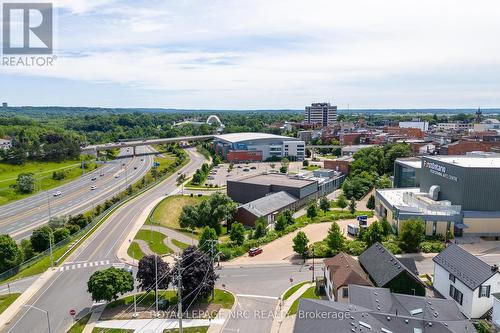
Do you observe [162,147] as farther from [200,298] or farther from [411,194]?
[200,298]

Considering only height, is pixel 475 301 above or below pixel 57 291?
above

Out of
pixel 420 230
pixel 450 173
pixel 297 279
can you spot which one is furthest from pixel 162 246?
pixel 450 173

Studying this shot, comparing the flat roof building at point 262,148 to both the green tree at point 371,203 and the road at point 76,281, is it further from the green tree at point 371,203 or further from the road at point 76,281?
the road at point 76,281

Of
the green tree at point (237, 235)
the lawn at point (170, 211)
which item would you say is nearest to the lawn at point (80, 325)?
the green tree at point (237, 235)

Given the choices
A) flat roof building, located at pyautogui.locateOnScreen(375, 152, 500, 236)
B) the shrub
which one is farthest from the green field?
flat roof building, located at pyautogui.locateOnScreen(375, 152, 500, 236)

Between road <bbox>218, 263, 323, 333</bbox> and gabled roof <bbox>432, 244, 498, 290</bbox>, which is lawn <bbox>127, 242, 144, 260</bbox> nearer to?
road <bbox>218, 263, 323, 333</bbox>

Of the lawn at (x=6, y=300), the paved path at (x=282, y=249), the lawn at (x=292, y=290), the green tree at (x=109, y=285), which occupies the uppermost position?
the green tree at (x=109, y=285)
